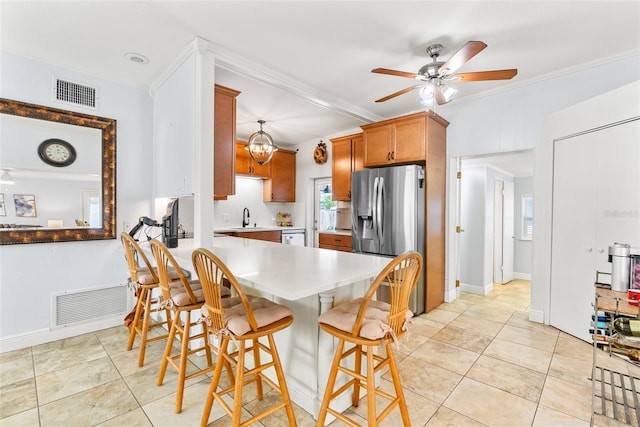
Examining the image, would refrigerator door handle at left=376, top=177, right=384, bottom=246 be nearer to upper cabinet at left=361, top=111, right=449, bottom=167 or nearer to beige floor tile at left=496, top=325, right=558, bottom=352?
upper cabinet at left=361, top=111, right=449, bottom=167

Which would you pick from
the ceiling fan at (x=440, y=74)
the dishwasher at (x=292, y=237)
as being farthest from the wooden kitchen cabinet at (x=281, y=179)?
the ceiling fan at (x=440, y=74)

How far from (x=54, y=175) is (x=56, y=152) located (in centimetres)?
22

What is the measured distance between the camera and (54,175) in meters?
2.72

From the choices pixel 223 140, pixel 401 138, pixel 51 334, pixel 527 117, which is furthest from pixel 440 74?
pixel 51 334

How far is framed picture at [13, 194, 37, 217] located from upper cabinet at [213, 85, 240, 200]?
159 cm

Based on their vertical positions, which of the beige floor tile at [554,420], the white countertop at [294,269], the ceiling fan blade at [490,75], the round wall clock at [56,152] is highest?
the ceiling fan blade at [490,75]

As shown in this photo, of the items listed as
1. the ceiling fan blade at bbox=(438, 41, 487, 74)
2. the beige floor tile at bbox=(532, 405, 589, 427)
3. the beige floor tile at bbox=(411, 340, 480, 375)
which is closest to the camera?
the beige floor tile at bbox=(532, 405, 589, 427)

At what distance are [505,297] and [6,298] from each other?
5.63 m

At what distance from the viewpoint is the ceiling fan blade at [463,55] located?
1.85 metres

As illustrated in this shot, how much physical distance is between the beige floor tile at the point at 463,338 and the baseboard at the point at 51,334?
3259 millimetres

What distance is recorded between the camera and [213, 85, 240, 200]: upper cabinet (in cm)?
276

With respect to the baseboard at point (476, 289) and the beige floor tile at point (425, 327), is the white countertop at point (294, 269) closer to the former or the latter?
the beige floor tile at point (425, 327)

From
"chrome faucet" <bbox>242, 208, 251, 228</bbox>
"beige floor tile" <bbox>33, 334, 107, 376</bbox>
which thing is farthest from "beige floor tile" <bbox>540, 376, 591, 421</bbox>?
"chrome faucet" <bbox>242, 208, 251, 228</bbox>

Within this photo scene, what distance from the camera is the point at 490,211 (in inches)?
180
